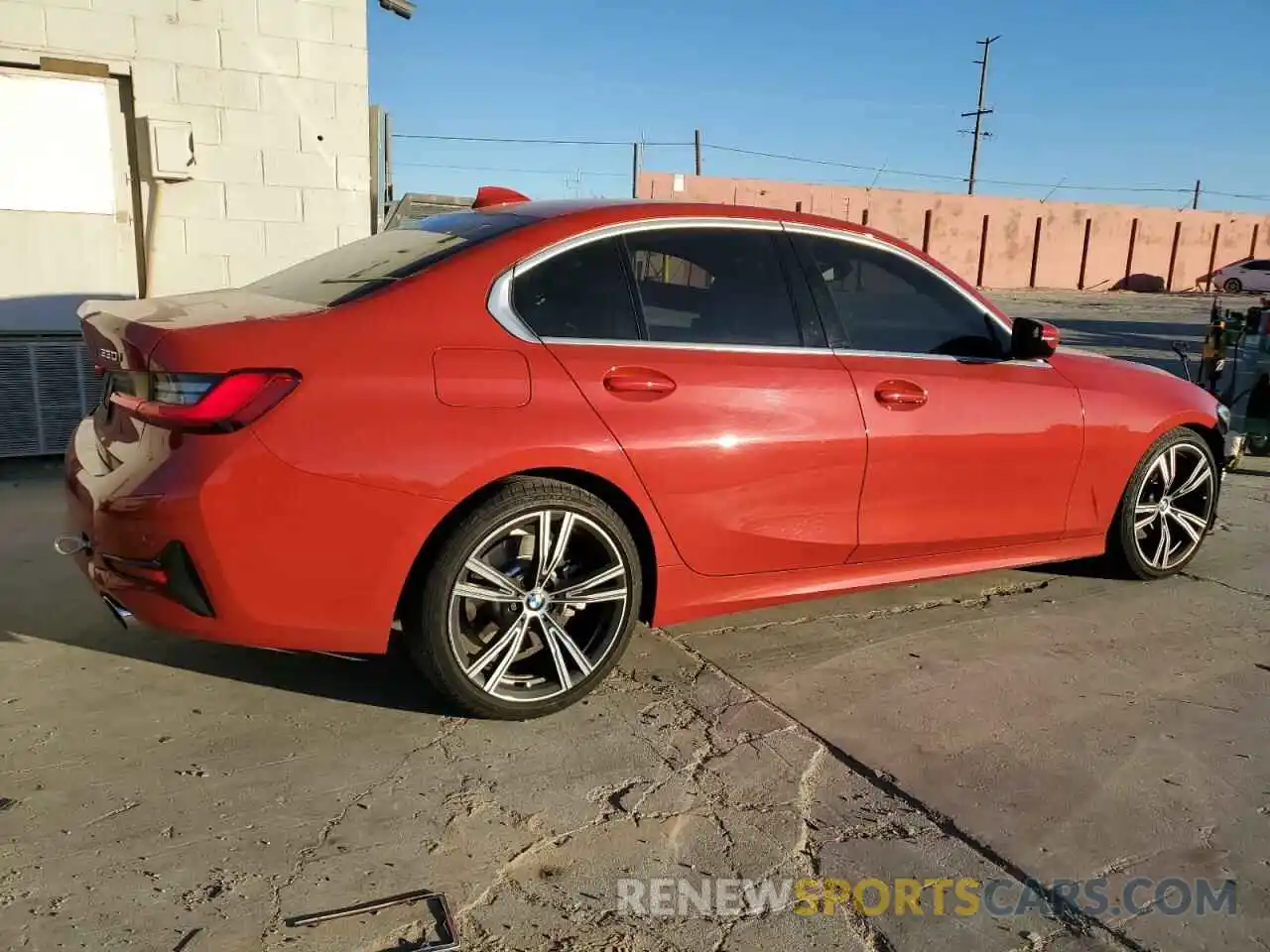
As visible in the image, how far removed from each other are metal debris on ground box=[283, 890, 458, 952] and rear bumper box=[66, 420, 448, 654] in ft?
2.73

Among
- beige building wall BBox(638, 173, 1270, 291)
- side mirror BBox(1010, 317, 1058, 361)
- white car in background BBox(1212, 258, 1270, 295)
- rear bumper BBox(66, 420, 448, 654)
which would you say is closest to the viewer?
rear bumper BBox(66, 420, 448, 654)

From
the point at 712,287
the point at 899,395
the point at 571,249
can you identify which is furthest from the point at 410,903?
the point at 899,395

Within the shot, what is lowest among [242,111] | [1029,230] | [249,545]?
[249,545]

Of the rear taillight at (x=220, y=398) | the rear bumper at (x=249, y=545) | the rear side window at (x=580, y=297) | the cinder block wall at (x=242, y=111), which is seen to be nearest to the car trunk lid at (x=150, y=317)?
the rear taillight at (x=220, y=398)

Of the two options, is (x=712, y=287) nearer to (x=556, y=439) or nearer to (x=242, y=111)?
(x=556, y=439)

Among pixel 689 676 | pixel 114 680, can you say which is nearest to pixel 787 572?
pixel 689 676

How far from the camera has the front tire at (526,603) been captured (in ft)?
9.96

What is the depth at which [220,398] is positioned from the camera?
9.03 ft

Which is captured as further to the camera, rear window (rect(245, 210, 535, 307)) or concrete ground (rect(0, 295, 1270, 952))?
rear window (rect(245, 210, 535, 307))

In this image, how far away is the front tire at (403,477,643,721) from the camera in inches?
120

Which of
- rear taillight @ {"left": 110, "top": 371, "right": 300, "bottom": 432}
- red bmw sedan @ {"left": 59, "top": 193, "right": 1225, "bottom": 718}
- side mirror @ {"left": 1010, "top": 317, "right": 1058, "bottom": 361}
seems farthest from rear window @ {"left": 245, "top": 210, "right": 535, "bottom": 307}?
side mirror @ {"left": 1010, "top": 317, "right": 1058, "bottom": 361}

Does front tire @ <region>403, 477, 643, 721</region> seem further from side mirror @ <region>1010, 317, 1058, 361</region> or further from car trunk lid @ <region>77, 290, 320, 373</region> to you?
side mirror @ <region>1010, 317, 1058, 361</region>

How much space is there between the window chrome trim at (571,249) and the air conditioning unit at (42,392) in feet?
14.3

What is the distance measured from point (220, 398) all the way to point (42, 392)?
4541 mm
